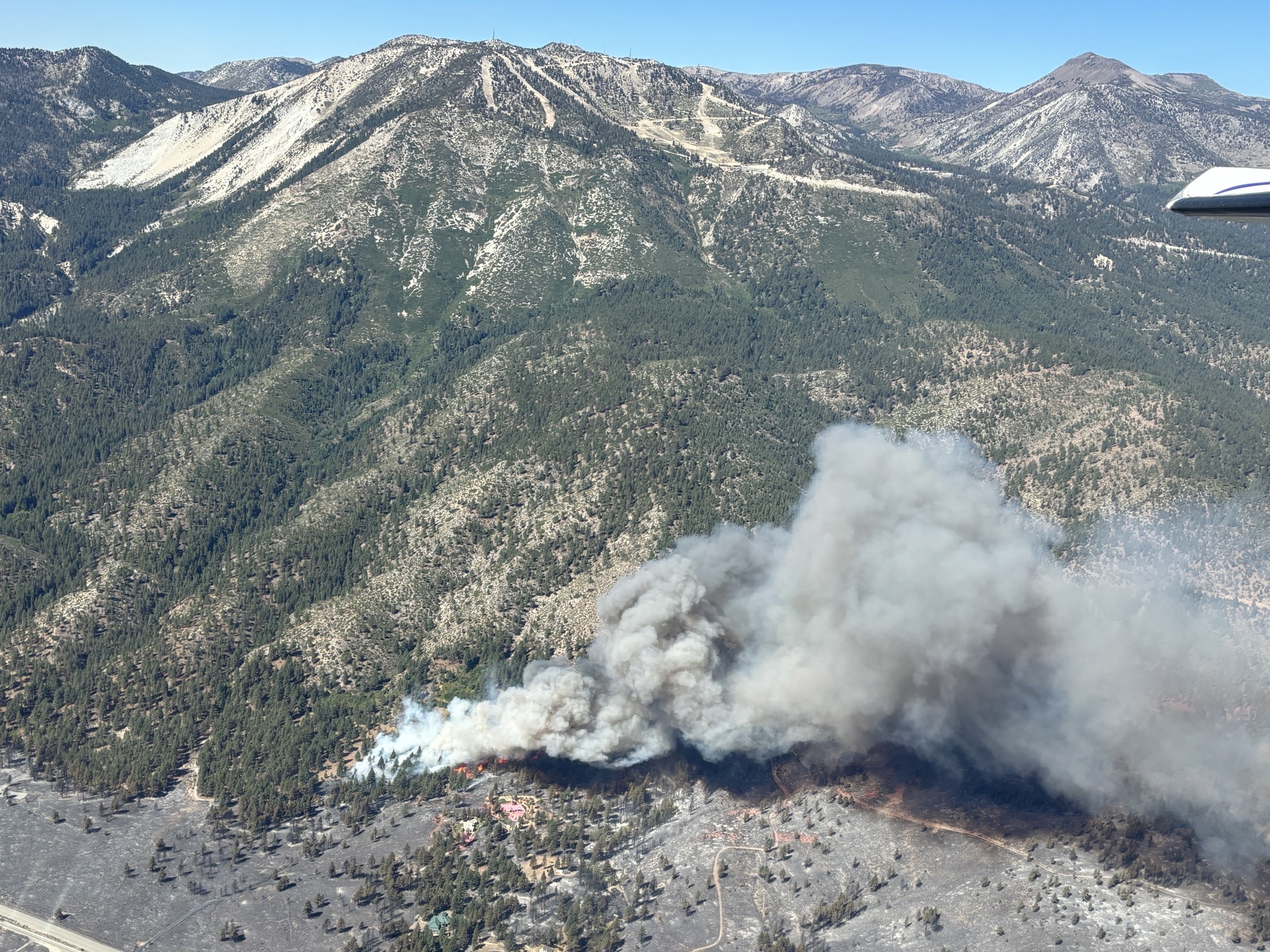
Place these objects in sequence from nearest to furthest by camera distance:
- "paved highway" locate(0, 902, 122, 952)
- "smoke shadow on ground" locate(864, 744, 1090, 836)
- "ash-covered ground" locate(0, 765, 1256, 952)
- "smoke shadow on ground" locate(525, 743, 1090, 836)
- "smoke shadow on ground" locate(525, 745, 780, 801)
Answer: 1. "ash-covered ground" locate(0, 765, 1256, 952)
2. "paved highway" locate(0, 902, 122, 952)
3. "smoke shadow on ground" locate(864, 744, 1090, 836)
4. "smoke shadow on ground" locate(525, 743, 1090, 836)
5. "smoke shadow on ground" locate(525, 745, 780, 801)

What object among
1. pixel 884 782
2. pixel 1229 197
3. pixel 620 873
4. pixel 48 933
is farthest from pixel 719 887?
pixel 1229 197

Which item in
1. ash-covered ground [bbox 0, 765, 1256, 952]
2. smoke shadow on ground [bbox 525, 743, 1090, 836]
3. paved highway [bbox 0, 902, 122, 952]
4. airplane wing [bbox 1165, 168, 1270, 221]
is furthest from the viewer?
smoke shadow on ground [bbox 525, 743, 1090, 836]

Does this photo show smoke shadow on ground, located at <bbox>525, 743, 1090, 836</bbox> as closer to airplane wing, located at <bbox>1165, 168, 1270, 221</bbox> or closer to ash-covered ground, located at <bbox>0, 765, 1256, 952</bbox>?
ash-covered ground, located at <bbox>0, 765, 1256, 952</bbox>

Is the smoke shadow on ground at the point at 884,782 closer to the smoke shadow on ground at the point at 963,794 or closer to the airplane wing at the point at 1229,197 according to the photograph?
the smoke shadow on ground at the point at 963,794

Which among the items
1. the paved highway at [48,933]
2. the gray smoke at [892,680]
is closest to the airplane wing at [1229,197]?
the gray smoke at [892,680]

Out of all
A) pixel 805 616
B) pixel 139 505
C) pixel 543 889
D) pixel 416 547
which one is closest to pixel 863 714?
pixel 805 616

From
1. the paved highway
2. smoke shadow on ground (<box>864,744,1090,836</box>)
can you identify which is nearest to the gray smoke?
smoke shadow on ground (<box>864,744,1090,836</box>)
